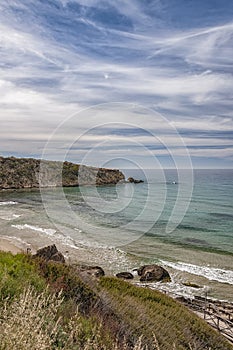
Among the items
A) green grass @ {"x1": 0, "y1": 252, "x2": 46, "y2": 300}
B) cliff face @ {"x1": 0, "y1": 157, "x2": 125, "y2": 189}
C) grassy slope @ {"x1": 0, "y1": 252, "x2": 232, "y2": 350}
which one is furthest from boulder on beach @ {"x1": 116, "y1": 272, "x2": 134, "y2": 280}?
cliff face @ {"x1": 0, "y1": 157, "x2": 125, "y2": 189}

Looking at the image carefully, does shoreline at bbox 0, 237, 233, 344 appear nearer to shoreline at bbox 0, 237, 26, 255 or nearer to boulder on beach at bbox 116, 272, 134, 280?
shoreline at bbox 0, 237, 26, 255

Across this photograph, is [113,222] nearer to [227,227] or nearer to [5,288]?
[227,227]

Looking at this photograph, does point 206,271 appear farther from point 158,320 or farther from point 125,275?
point 158,320

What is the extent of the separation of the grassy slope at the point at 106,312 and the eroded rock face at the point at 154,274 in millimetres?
12589

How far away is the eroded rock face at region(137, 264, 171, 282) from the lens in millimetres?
22719

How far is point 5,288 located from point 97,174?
12568 cm

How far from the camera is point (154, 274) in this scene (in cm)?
2292

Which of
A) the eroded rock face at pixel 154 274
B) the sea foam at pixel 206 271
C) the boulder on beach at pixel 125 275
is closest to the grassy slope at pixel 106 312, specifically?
the eroded rock face at pixel 154 274

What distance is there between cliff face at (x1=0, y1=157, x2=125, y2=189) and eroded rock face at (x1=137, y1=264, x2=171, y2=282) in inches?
3107

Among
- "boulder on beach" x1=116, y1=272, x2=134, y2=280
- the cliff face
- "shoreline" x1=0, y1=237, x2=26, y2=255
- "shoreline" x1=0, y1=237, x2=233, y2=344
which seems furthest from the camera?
the cliff face

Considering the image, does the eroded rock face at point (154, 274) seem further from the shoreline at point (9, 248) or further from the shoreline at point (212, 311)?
the shoreline at point (9, 248)

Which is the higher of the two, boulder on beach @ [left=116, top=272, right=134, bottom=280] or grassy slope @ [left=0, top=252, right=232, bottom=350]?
grassy slope @ [left=0, top=252, right=232, bottom=350]

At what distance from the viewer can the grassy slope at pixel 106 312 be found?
19.7 feet

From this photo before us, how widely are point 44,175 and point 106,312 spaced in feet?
348
